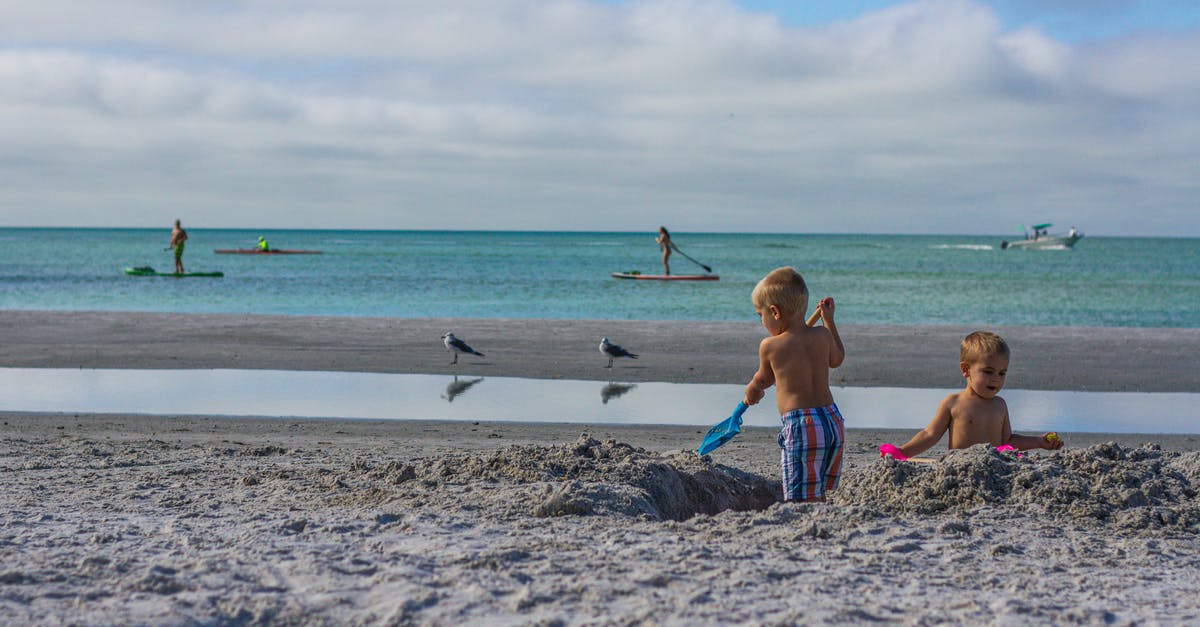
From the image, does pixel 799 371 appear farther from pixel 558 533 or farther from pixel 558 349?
pixel 558 349

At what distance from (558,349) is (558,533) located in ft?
34.8

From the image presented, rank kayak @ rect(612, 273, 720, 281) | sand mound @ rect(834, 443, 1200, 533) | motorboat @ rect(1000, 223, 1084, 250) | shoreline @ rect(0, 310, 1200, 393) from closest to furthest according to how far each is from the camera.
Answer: sand mound @ rect(834, 443, 1200, 533) < shoreline @ rect(0, 310, 1200, 393) < kayak @ rect(612, 273, 720, 281) < motorboat @ rect(1000, 223, 1084, 250)

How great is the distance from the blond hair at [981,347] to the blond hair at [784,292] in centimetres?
102

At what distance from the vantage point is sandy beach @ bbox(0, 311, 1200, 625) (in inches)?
145

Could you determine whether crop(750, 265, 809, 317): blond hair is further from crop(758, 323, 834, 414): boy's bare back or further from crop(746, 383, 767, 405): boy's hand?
crop(746, 383, 767, 405): boy's hand

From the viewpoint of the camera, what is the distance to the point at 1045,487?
523cm

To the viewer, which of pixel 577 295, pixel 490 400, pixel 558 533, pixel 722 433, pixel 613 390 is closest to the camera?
pixel 558 533

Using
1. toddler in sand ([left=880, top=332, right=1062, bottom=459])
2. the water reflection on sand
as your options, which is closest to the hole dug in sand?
toddler in sand ([left=880, top=332, right=1062, bottom=459])

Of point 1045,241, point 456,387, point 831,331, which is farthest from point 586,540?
point 1045,241

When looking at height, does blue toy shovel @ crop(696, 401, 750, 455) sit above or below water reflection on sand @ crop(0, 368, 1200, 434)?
above

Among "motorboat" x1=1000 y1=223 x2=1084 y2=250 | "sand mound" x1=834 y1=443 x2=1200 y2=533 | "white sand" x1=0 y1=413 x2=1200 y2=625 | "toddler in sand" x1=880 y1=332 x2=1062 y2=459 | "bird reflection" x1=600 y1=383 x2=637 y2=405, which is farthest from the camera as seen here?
"motorboat" x1=1000 y1=223 x2=1084 y2=250

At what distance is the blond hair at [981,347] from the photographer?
5.55 m

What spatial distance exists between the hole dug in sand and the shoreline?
20.3 ft

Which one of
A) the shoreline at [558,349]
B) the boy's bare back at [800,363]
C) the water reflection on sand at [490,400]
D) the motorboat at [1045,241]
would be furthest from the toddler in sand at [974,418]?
the motorboat at [1045,241]
